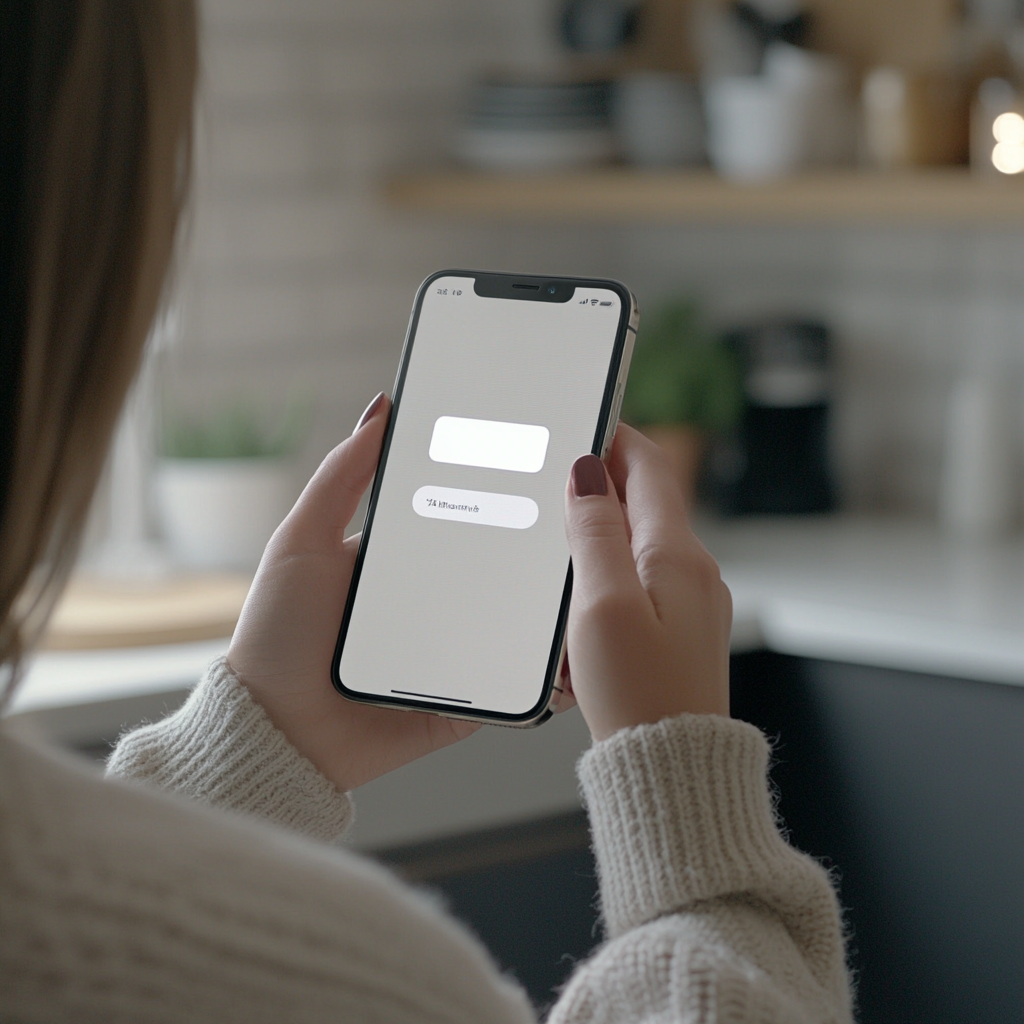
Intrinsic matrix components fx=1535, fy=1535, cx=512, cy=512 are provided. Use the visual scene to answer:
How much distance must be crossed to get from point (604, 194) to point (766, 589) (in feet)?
2.01

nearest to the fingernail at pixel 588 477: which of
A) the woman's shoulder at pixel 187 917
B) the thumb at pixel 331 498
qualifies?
the thumb at pixel 331 498

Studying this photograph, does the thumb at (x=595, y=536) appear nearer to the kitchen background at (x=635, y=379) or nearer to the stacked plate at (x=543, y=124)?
the kitchen background at (x=635, y=379)

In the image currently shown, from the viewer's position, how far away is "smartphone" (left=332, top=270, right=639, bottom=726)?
788 millimetres

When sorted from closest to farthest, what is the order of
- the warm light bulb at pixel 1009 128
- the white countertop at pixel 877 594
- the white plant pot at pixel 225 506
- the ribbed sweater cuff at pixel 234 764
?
the ribbed sweater cuff at pixel 234 764 < the white countertop at pixel 877 594 < the warm light bulb at pixel 1009 128 < the white plant pot at pixel 225 506

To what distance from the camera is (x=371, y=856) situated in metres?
1.69

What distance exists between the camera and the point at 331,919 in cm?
45

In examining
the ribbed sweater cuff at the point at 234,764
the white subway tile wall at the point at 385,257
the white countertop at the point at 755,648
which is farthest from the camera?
the white subway tile wall at the point at 385,257

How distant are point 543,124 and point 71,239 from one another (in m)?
1.77

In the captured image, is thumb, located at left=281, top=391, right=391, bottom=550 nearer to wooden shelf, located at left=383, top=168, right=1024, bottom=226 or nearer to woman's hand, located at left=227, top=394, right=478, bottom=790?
woman's hand, located at left=227, top=394, right=478, bottom=790

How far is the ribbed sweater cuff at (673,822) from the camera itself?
602 mm

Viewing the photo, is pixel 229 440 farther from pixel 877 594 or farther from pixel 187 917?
pixel 187 917

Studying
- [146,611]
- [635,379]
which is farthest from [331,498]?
[635,379]

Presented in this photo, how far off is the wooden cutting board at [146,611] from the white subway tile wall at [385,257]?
15.7 inches

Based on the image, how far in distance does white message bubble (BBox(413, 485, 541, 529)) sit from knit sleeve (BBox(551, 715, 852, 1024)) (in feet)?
0.66
